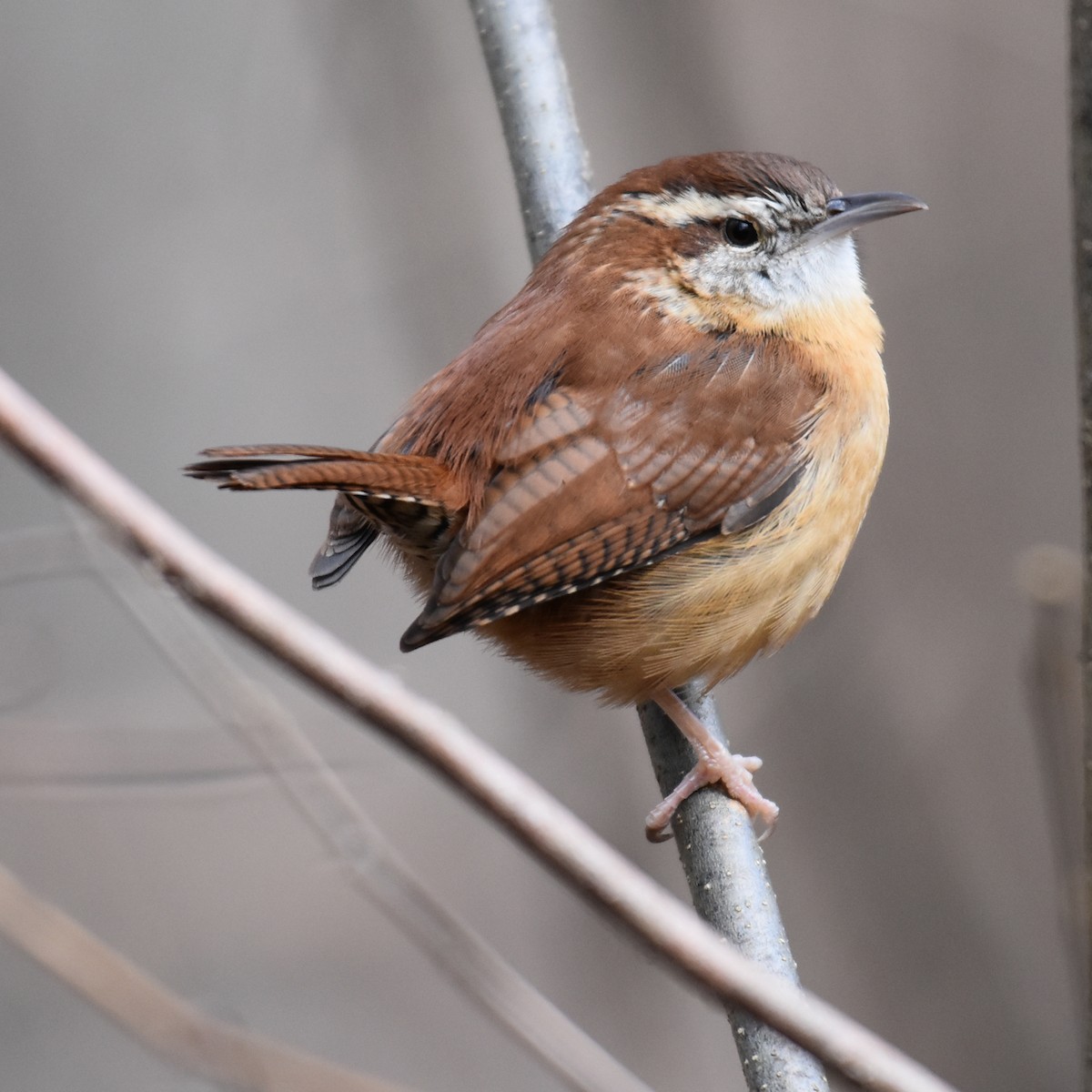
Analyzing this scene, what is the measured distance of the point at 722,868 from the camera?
238 centimetres

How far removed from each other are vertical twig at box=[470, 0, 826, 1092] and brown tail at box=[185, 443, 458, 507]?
765mm

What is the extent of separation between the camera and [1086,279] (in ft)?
5.64

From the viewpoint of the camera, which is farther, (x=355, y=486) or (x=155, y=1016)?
(x=355, y=486)

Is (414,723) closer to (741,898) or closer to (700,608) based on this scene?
(741,898)

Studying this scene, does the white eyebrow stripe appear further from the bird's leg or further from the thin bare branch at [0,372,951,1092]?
the thin bare branch at [0,372,951,1092]

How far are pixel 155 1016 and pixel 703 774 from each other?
148cm

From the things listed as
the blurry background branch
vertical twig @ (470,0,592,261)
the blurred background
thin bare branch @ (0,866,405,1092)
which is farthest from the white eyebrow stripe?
the blurred background

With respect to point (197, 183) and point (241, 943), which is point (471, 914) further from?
point (197, 183)

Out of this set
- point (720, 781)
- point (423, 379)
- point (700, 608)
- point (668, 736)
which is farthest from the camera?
point (423, 379)

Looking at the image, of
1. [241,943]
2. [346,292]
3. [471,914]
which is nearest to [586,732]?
[471,914]

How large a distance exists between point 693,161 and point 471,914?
3524mm

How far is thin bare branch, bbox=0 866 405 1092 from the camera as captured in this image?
51.1 inches

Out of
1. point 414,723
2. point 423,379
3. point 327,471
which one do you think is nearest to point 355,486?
point 327,471

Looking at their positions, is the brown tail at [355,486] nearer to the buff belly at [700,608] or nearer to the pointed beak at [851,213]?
the buff belly at [700,608]
